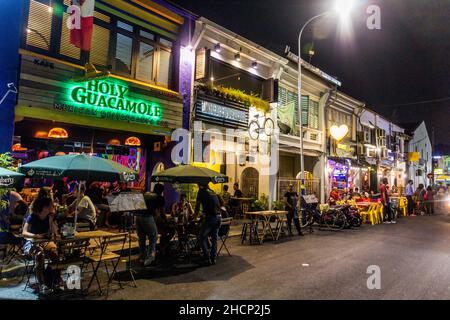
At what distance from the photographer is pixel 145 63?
12.2 meters

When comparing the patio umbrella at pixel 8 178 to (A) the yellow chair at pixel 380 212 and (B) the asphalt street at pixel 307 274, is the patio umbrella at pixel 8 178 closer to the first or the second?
(B) the asphalt street at pixel 307 274

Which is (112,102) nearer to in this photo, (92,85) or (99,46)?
(92,85)

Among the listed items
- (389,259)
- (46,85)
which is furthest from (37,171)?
(389,259)

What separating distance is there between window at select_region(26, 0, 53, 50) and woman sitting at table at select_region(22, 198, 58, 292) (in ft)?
18.1

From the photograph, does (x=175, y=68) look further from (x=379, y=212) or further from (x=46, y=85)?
(x=379, y=212)

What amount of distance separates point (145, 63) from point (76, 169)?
6823 mm

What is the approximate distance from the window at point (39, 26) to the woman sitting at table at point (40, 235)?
18.1ft

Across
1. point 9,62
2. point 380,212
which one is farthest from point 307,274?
point 380,212

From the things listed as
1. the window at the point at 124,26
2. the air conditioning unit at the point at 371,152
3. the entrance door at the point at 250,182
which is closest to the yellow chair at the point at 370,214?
the entrance door at the point at 250,182

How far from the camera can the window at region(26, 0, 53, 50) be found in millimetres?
9164

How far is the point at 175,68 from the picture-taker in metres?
12.9

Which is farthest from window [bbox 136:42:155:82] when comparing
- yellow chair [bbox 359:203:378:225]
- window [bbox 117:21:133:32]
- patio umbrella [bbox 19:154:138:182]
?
yellow chair [bbox 359:203:378:225]

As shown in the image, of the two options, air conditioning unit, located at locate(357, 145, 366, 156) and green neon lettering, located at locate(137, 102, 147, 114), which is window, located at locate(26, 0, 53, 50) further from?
air conditioning unit, located at locate(357, 145, 366, 156)

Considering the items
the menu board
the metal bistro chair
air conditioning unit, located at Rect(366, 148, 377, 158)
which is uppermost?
air conditioning unit, located at Rect(366, 148, 377, 158)
